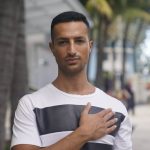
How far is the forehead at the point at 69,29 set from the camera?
2428 millimetres

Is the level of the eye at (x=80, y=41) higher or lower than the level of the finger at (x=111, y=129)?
higher

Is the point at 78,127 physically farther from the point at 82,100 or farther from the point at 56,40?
the point at 56,40

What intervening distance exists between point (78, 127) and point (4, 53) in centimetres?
353

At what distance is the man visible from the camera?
7.83ft

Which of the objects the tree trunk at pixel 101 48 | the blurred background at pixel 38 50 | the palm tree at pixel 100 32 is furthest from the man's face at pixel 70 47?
the tree trunk at pixel 101 48

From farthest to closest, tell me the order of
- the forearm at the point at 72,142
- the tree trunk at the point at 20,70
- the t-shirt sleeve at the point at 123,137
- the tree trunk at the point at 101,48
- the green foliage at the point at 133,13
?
the green foliage at the point at 133,13 < the tree trunk at the point at 101,48 < the tree trunk at the point at 20,70 < the t-shirt sleeve at the point at 123,137 < the forearm at the point at 72,142

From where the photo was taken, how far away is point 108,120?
244cm

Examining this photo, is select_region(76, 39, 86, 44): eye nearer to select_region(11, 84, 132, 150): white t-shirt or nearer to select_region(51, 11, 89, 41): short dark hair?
select_region(51, 11, 89, 41): short dark hair

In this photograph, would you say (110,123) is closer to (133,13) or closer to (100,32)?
(133,13)

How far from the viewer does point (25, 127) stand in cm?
241

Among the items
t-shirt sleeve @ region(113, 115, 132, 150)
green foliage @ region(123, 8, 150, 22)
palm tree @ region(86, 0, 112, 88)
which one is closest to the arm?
t-shirt sleeve @ region(113, 115, 132, 150)

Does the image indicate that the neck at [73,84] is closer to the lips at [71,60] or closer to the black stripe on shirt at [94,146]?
the lips at [71,60]

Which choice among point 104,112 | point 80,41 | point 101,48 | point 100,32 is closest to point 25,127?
point 104,112

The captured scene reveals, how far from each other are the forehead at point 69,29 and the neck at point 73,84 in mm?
202
